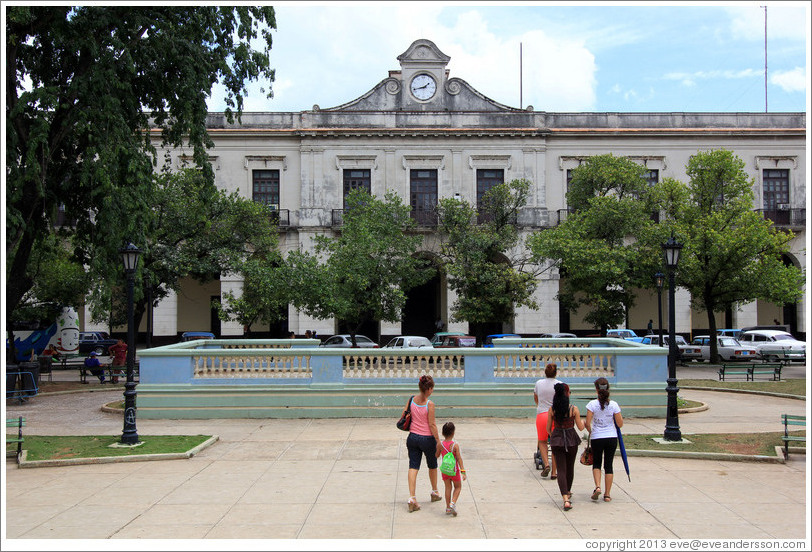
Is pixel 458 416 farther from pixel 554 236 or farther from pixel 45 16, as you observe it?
pixel 554 236

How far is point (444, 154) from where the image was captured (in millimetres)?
40906

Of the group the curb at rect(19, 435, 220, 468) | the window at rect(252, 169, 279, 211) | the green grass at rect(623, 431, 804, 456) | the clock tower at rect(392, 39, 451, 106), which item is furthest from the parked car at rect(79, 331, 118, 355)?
the green grass at rect(623, 431, 804, 456)

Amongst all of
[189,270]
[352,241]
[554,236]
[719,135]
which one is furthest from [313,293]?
[719,135]

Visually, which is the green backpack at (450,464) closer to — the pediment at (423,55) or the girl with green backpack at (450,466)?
the girl with green backpack at (450,466)

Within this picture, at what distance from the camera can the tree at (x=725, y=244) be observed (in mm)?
30453

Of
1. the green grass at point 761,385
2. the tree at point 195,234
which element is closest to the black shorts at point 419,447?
the green grass at point 761,385

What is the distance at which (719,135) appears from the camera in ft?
136

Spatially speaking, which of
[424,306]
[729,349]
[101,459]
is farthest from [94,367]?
[729,349]

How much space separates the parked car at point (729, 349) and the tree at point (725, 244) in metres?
1.32

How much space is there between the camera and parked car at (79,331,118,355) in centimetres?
4060

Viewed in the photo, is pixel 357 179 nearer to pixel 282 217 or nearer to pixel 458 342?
pixel 282 217

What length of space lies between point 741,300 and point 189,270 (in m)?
23.8

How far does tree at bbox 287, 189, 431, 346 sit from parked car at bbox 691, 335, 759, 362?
1351 cm

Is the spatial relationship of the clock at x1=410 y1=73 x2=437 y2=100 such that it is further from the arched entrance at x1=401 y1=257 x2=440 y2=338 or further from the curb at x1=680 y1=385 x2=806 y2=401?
the curb at x1=680 y1=385 x2=806 y2=401
